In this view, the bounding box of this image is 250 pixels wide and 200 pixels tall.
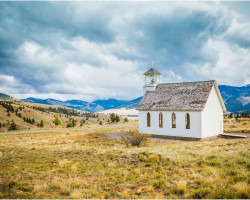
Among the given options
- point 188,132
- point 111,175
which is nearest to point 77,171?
point 111,175

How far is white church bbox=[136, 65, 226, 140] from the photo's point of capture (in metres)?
26.5

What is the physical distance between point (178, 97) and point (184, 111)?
2.95 m

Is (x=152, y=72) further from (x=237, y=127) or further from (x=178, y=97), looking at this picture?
(x=237, y=127)

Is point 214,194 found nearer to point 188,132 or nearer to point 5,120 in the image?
point 188,132

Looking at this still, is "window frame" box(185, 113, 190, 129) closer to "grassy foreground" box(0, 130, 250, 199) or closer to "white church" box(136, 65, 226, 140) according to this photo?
"white church" box(136, 65, 226, 140)

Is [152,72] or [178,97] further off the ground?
[152,72]

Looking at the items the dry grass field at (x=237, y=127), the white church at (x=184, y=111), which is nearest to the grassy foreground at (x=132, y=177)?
the white church at (x=184, y=111)

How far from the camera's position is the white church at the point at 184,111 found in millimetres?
26500

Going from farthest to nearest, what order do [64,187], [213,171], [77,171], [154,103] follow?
[154,103], [77,171], [213,171], [64,187]

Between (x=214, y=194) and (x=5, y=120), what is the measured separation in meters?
160

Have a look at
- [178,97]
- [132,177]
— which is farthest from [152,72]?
[132,177]

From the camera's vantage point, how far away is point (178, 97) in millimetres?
29547

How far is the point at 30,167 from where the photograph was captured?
48.0 ft

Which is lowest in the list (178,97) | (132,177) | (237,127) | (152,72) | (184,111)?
(132,177)
